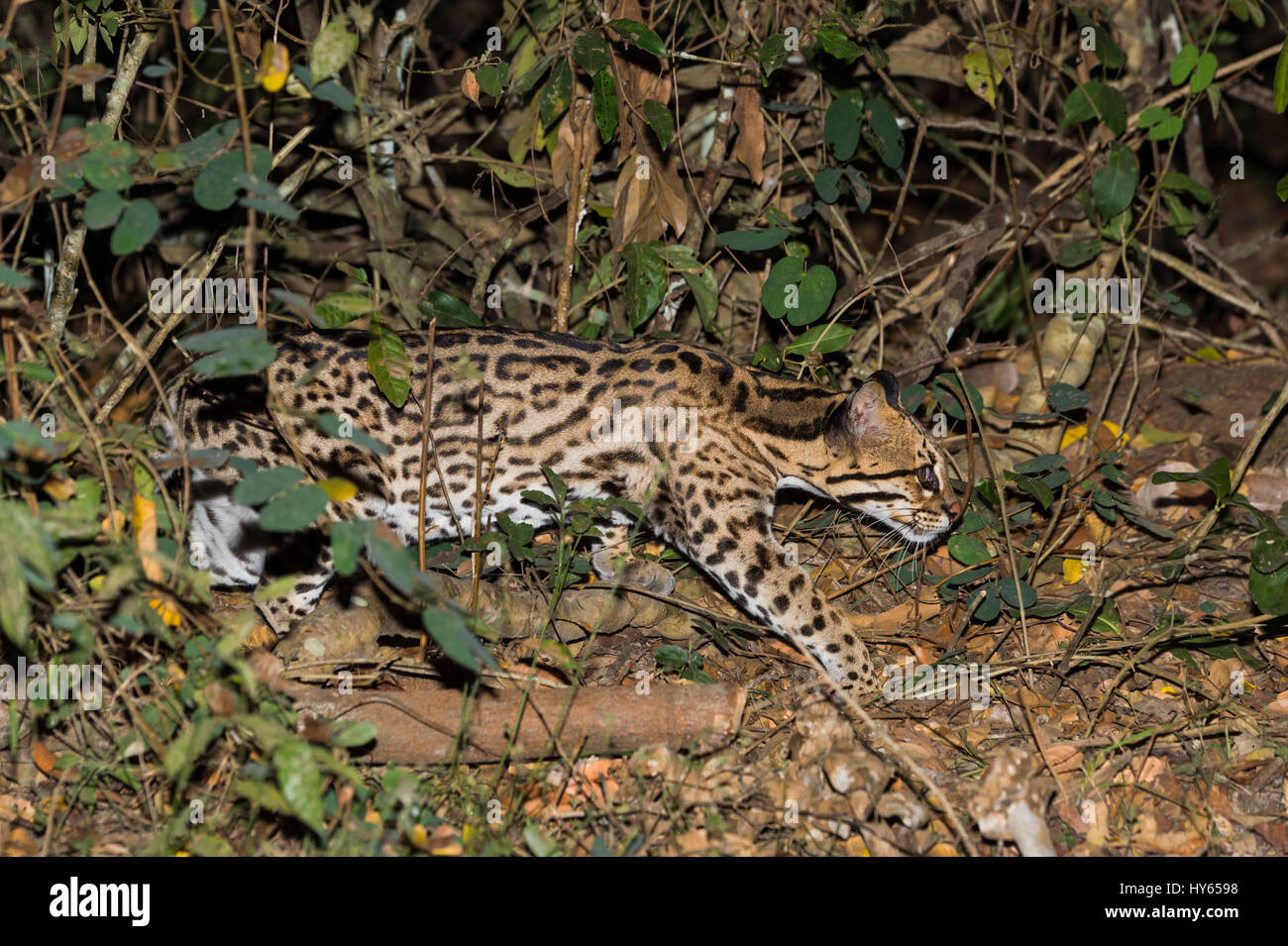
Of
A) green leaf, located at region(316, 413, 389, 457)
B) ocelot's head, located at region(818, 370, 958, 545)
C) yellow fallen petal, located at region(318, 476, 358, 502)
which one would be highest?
green leaf, located at region(316, 413, 389, 457)

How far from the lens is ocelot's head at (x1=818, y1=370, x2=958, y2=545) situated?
17.7ft

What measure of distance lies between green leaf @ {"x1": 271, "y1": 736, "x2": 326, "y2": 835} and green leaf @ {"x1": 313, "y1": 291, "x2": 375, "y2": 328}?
137cm

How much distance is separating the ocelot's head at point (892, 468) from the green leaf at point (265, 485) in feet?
9.03

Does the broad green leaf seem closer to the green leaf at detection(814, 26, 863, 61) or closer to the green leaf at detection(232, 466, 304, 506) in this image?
the green leaf at detection(814, 26, 863, 61)

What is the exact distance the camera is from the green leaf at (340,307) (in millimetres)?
4031

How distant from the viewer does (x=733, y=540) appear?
530 cm

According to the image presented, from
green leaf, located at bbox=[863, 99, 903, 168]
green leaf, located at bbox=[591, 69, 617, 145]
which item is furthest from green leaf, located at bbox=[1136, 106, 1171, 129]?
green leaf, located at bbox=[591, 69, 617, 145]

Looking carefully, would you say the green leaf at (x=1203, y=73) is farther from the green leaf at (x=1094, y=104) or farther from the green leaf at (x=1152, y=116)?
the green leaf at (x=1094, y=104)

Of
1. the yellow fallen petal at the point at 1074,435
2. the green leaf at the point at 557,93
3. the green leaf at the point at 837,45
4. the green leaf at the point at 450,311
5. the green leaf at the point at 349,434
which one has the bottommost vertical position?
the yellow fallen petal at the point at 1074,435

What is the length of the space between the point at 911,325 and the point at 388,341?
13.2ft

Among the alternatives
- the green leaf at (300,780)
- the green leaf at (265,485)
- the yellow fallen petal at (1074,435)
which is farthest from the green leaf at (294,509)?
the yellow fallen petal at (1074,435)

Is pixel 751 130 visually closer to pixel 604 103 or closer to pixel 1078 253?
pixel 604 103
